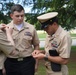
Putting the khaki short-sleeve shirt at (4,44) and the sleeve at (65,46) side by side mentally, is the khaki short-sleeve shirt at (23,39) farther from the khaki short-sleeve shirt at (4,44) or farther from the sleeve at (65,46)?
the sleeve at (65,46)

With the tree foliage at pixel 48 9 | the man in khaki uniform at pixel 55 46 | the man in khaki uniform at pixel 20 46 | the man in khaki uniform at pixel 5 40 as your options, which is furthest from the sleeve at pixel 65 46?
the tree foliage at pixel 48 9

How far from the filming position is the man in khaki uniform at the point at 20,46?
14.5ft

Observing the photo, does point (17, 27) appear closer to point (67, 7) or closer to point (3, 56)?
point (3, 56)

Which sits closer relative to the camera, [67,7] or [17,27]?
[17,27]

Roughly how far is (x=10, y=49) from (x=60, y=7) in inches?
363

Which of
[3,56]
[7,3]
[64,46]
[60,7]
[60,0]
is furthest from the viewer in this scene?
[7,3]

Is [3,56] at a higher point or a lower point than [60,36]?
lower

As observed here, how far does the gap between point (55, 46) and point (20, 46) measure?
92cm

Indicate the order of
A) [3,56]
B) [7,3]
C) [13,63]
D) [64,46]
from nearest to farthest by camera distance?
Result: 1. [64,46]
2. [3,56]
3. [13,63]
4. [7,3]

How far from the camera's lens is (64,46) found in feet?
11.7

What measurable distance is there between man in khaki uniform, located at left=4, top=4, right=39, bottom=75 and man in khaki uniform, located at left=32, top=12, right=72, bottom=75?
731 mm

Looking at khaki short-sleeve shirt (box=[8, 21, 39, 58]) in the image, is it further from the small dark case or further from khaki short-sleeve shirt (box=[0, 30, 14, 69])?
the small dark case

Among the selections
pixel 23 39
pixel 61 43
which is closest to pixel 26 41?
pixel 23 39

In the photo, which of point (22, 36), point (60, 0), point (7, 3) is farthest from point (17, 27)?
point (7, 3)
